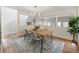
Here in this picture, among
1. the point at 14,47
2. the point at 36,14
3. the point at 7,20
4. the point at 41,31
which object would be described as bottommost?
the point at 14,47

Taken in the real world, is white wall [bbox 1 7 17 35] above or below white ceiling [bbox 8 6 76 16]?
below

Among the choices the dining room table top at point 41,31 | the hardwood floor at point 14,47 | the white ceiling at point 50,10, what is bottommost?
the hardwood floor at point 14,47

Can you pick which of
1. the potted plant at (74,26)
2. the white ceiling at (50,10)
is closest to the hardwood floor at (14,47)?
the potted plant at (74,26)

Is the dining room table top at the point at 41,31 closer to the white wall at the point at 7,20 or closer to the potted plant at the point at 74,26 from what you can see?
the white wall at the point at 7,20

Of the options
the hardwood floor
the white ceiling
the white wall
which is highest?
the white ceiling

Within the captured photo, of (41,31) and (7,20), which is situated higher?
(7,20)

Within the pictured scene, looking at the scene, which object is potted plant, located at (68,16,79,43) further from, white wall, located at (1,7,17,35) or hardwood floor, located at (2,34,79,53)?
white wall, located at (1,7,17,35)

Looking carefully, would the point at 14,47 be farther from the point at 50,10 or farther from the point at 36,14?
the point at 50,10

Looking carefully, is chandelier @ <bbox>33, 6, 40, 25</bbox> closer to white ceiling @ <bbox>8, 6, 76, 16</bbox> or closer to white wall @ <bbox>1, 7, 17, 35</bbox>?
white ceiling @ <bbox>8, 6, 76, 16</bbox>

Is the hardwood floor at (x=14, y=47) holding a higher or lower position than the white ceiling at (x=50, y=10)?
lower

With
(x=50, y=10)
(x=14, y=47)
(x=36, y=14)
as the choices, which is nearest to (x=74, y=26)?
(x=50, y=10)

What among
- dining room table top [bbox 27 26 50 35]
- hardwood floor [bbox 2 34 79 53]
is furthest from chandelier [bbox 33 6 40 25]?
hardwood floor [bbox 2 34 79 53]
